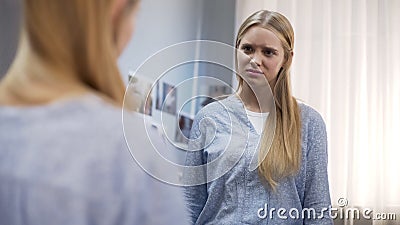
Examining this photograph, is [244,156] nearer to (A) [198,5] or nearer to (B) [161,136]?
(B) [161,136]

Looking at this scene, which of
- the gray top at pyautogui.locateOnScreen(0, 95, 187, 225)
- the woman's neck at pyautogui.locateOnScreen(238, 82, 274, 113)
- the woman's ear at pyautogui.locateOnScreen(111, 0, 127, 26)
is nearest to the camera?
the gray top at pyautogui.locateOnScreen(0, 95, 187, 225)

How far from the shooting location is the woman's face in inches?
43.3

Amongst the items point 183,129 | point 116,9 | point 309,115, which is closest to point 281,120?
point 309,115

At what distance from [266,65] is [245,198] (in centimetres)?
26

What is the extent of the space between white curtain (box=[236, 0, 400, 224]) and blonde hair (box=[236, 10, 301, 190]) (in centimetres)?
1

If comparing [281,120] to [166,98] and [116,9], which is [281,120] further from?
[116,9]

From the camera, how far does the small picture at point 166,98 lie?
3.57 feet

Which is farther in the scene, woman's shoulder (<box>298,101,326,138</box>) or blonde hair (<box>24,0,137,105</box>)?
woman's shoulder (<box>298,101,326,138</box>)

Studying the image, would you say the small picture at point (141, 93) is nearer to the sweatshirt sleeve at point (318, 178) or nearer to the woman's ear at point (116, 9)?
the woman's ear at point (116, 9)

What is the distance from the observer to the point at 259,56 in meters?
1.10

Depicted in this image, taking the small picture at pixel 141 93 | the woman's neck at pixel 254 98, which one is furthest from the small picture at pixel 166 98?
the woman's neck at pixel 254 98

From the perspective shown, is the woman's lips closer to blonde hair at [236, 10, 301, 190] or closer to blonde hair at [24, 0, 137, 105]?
blonde hair at [236, 10, 301, 190]

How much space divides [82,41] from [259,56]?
1.11 ft

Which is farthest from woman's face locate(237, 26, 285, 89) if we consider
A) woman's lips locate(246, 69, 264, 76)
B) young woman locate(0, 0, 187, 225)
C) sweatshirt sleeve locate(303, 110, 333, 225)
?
young woman locate(0, 0, 187, 225)
